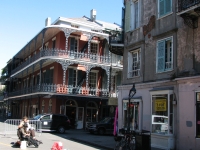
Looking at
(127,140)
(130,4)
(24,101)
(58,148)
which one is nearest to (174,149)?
(127,140)

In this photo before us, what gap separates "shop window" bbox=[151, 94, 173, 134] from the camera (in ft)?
50.7

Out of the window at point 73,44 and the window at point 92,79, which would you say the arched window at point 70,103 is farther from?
the window at point 73,44

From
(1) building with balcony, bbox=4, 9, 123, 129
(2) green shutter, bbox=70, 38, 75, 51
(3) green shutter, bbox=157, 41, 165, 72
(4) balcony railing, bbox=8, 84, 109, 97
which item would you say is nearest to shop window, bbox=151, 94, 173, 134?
(3) green shutter, bbox=157, 41, 165, 72

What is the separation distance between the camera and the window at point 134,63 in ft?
62.3

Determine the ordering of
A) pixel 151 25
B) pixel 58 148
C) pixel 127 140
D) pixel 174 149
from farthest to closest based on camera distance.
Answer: pixel 151 25 < pixel 174 149 < pixel 127 140 < pixel 58 148

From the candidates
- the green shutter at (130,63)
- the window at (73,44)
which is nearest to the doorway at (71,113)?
the window at (73,44)

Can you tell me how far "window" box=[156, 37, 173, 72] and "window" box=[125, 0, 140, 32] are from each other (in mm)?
3400

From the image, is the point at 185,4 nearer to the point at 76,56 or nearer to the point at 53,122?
the point at 53,122

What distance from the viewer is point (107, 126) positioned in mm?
25781

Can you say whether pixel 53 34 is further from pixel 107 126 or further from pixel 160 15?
pixel 160 15

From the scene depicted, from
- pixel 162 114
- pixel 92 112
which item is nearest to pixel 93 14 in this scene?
pixel 92 112

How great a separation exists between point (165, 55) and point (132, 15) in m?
4.97

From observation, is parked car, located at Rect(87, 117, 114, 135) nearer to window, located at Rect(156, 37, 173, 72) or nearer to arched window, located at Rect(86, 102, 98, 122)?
arched window, located at Rect(86, 102, 98, 122)

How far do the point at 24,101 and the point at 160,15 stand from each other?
108 ft
